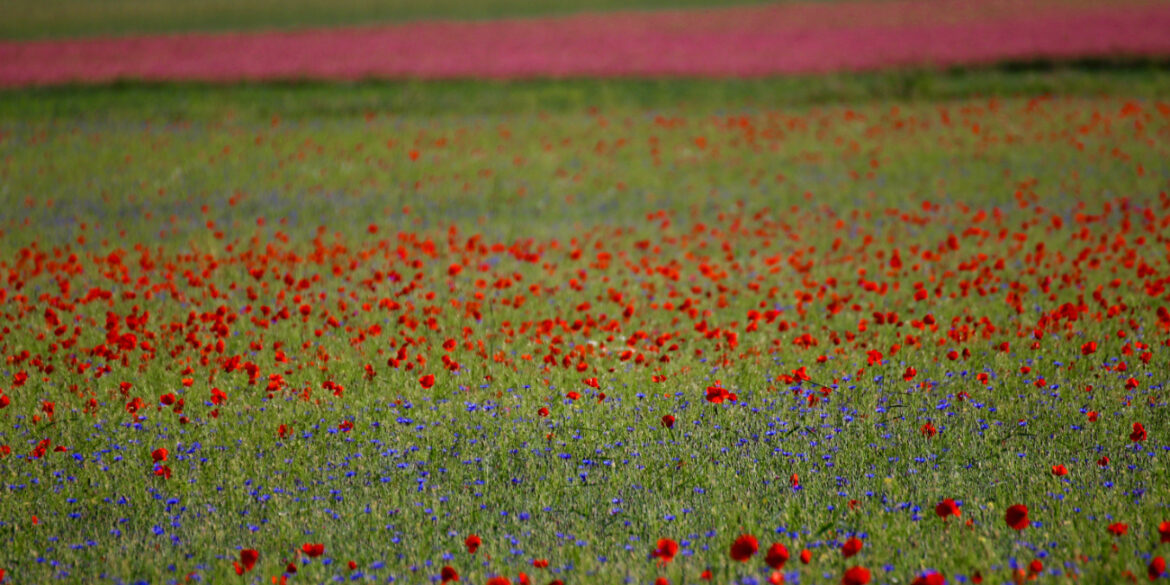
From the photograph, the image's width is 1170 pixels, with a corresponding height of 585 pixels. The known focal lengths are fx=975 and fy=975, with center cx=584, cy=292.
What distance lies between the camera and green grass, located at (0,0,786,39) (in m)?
41.6

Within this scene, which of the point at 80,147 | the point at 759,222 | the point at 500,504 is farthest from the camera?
the point at 80,147

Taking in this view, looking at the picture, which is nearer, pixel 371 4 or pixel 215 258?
pixel 215 258

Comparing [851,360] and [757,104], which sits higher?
[851,360]

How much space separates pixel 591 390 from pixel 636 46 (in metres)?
26.8

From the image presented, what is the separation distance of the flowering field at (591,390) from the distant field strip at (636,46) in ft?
43.6

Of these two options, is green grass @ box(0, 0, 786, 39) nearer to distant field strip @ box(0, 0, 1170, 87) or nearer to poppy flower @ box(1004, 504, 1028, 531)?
distant field strip @ box(0, 0, 1170, 87)

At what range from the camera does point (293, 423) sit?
6219 mm

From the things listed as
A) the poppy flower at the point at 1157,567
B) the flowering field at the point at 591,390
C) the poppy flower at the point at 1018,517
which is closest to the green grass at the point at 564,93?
the flowering field at the point at 591,390

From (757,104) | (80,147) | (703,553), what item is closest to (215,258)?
(703,553)

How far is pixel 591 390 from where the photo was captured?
6719mm

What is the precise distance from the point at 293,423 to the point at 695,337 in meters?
3.41

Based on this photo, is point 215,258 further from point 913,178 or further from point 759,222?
point 913,178

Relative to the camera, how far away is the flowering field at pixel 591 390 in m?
4.63

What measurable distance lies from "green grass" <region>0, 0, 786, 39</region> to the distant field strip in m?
4.66
